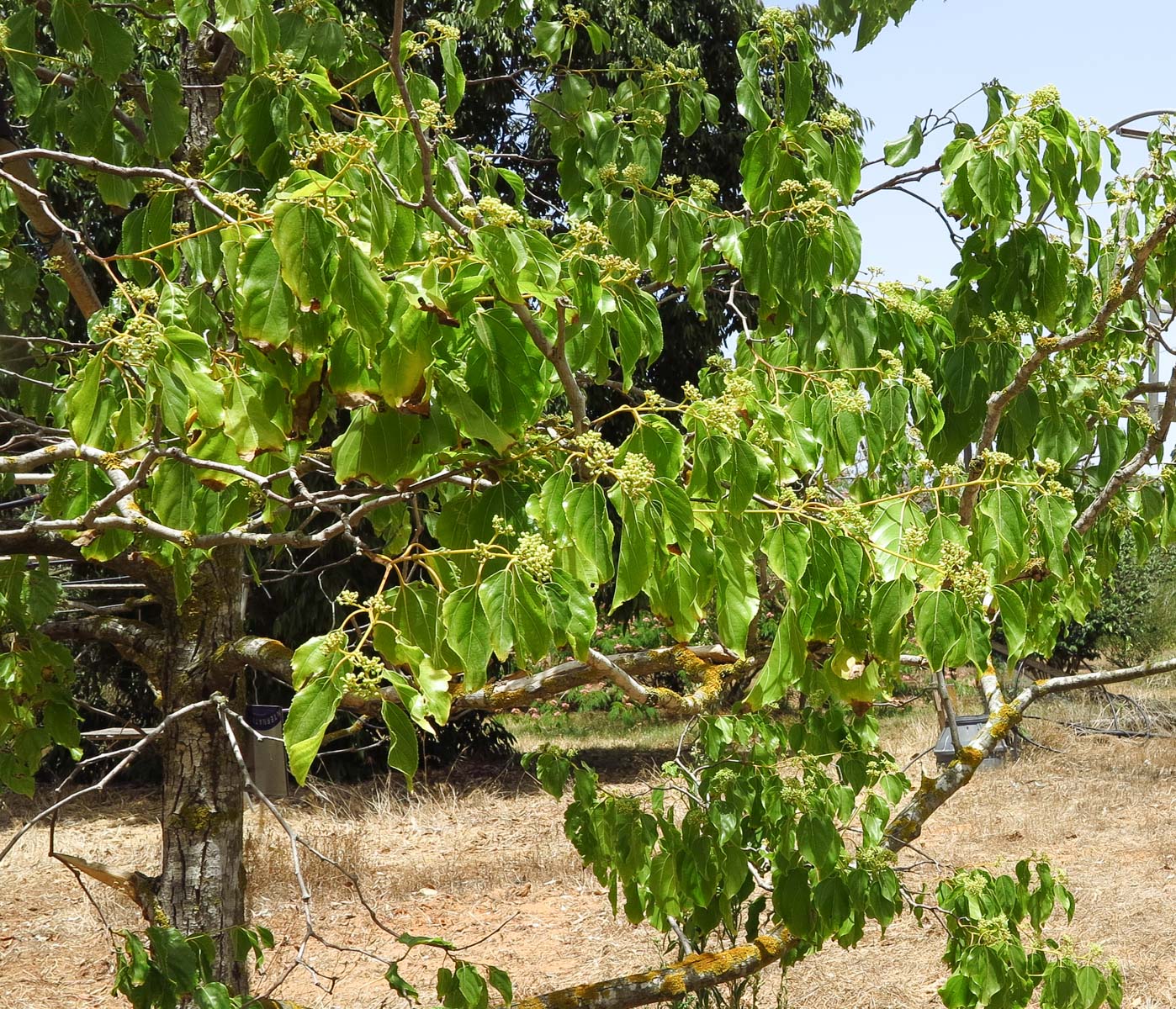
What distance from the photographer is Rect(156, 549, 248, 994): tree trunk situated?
2662 millimetres

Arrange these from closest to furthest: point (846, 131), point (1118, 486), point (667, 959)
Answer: point (846, 131), point (1118, 486), point (667, 959)

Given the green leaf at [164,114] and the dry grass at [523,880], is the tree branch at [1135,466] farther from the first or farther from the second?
the green leaf at [164,114]

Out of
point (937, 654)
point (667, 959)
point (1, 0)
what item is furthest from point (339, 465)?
point (667, 959)

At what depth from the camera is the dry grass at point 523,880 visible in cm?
501

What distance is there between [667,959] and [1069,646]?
8.37 metres

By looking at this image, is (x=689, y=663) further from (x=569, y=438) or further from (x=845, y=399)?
(x=569, y=438)

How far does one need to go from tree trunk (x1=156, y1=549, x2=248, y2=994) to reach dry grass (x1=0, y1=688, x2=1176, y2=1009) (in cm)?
224

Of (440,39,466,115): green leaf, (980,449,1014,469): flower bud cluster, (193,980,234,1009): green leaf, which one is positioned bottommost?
(193,980,234,1009): green leaf

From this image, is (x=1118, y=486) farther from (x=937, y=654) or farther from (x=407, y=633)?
(x=407, y=633)

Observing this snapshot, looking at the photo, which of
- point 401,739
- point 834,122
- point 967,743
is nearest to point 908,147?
point 834,122

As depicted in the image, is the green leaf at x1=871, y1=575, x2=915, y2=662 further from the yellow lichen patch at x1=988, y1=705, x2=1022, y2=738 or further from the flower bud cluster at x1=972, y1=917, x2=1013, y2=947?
the yellow lichen patch at x1=988, y1=705, x2=1022, y2=738

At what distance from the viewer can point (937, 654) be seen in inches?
60.2

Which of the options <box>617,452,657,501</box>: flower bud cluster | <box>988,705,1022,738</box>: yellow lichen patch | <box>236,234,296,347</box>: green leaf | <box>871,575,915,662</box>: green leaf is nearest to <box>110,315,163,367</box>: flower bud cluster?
<box>236,234,296,347</box>: green leaf

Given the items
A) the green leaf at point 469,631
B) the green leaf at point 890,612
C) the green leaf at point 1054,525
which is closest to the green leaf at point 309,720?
the green leaf at point 469,631
